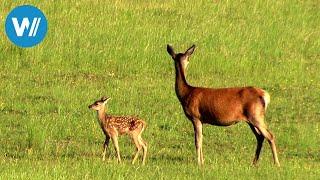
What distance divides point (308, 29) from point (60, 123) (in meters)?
12.6

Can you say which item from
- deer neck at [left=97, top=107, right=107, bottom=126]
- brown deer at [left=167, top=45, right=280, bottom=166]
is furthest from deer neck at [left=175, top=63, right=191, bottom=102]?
deer neck at [left=97, top=107, right=107, bottom=126]

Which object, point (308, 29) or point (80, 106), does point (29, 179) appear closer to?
point (80, 106)

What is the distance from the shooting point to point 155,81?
24.7 metres

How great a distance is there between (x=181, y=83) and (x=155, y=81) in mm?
7638

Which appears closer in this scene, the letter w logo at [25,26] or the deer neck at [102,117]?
the deer neck at [102,117]

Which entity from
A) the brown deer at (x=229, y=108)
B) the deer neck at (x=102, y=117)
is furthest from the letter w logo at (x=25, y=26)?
the brown deer at (x=229, y=108)

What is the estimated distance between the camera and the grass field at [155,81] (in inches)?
629

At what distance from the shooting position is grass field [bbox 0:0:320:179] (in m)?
16.0

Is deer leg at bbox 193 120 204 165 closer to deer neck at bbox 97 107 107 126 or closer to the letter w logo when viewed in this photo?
deer neck at bbox 97 107 107 126

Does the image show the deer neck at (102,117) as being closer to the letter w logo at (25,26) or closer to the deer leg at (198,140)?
the deer leg at (198,140)

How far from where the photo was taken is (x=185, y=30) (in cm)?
2916

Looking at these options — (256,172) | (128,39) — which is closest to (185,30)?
(128,39)

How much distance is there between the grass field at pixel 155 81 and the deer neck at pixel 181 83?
3.31 feet

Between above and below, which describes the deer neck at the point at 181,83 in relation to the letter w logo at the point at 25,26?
above
